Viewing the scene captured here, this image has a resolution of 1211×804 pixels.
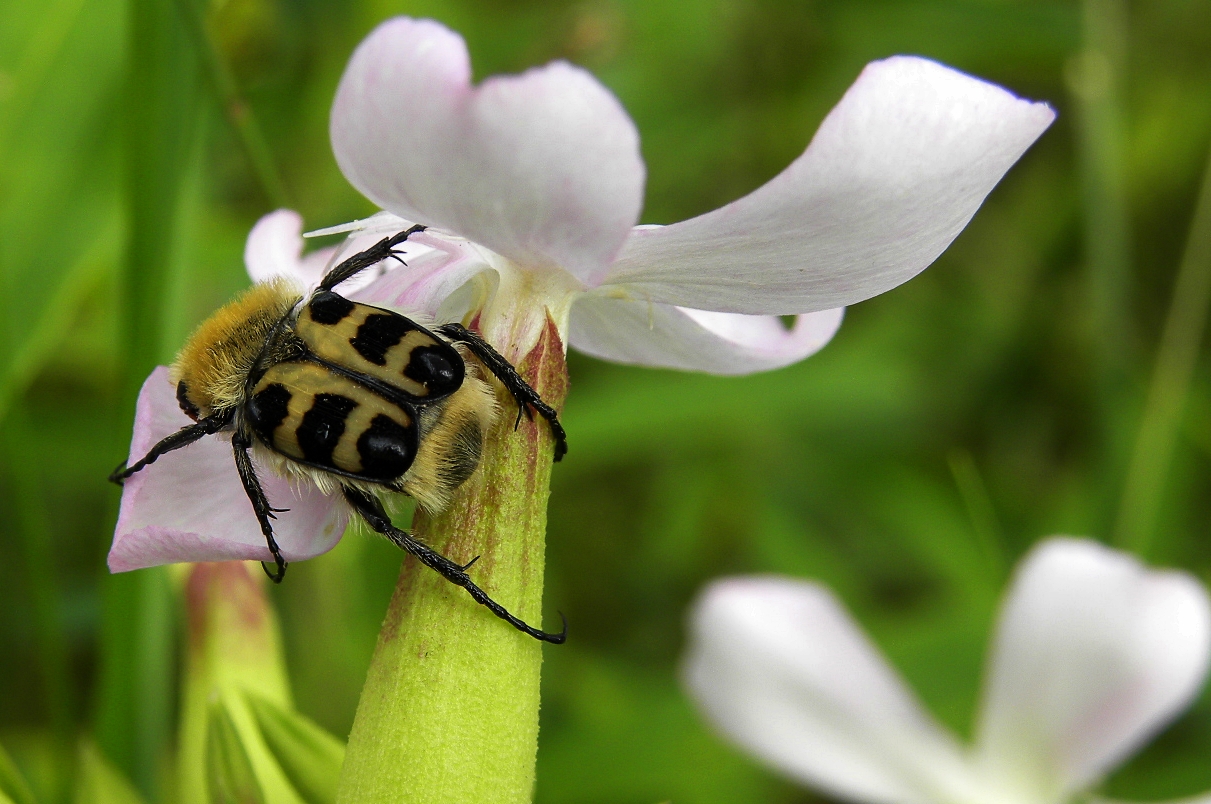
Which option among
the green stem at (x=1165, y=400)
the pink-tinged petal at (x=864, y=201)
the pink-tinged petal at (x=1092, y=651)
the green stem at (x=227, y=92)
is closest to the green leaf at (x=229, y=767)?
the pink-tinged petal at (x=864, y=201)

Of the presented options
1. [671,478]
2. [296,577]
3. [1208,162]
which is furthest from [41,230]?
[1208,162]

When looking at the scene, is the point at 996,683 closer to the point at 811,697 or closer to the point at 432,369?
the point at 811,697

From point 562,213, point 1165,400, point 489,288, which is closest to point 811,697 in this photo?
point 1165,400

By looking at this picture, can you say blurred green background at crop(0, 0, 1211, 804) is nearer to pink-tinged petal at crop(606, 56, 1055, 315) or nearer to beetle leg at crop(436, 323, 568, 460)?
beetle leg at crop(436, 323, 568, 460)

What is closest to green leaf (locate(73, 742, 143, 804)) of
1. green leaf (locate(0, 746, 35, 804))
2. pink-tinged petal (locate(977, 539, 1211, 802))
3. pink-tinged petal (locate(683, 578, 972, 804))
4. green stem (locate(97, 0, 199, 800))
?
green leaf (locate(0, 746, 35, 804))

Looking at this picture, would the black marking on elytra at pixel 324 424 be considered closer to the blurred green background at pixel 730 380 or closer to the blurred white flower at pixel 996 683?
the blurred green background at pixel 730 380
